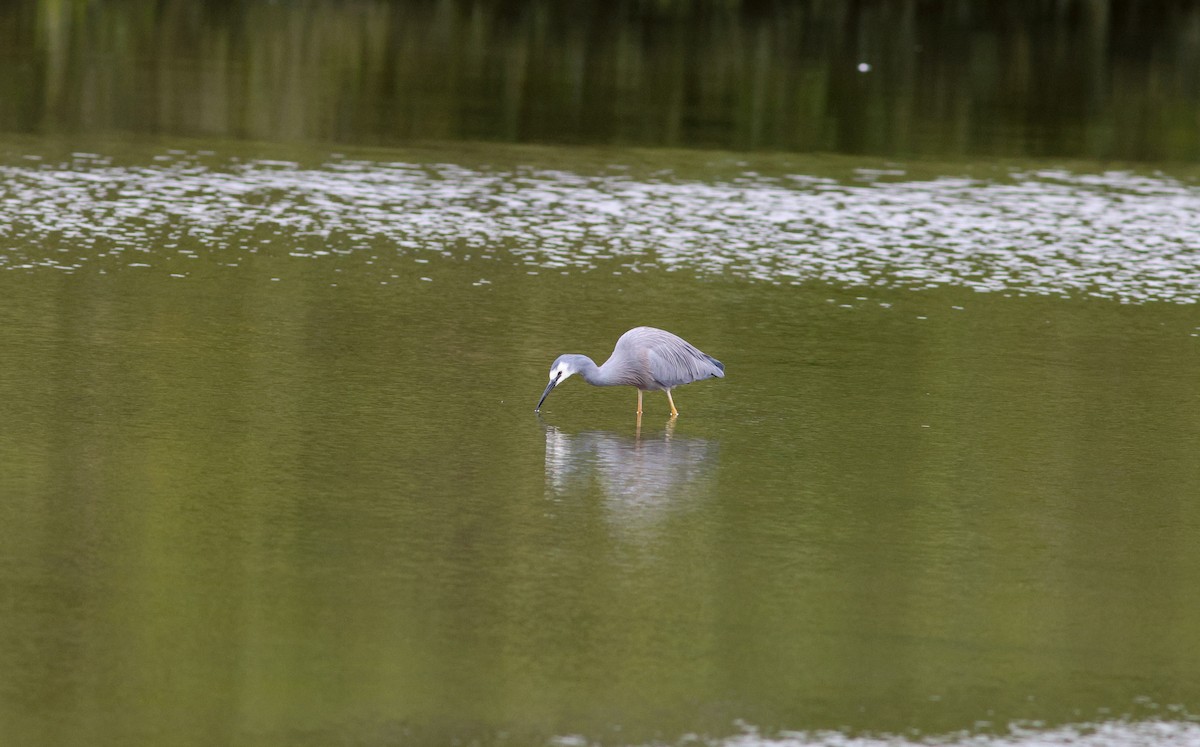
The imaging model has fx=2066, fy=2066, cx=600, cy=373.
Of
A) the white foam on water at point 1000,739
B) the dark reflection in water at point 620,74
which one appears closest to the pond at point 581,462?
the white foam on water at point 1000,739

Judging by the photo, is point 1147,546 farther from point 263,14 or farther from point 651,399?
point 263,14

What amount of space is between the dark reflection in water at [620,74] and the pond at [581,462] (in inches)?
115

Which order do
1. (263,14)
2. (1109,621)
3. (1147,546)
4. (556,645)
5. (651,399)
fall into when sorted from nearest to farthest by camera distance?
1. (556,645)
2. (1109,621)
3. (1147,546)
4. (651,399)
5. (263,14)

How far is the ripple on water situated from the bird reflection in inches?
164

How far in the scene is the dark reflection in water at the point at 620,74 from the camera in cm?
2017

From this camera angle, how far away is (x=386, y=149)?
18.4 metres

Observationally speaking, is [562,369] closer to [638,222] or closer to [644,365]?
[644,365]

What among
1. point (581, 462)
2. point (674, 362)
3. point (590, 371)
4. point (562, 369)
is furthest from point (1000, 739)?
point (674, 362)

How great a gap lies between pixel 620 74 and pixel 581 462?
1646cm

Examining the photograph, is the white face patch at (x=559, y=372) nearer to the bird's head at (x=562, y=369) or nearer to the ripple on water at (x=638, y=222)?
the bird's head at (x=562, y=369)

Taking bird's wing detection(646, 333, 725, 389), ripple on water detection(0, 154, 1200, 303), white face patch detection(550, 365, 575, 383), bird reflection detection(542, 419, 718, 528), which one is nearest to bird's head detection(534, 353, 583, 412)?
white face patch detection(550, 365, 575, 383)

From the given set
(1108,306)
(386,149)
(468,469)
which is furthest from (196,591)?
(386,149)

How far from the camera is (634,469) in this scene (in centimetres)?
905

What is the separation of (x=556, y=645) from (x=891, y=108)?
17096mm
